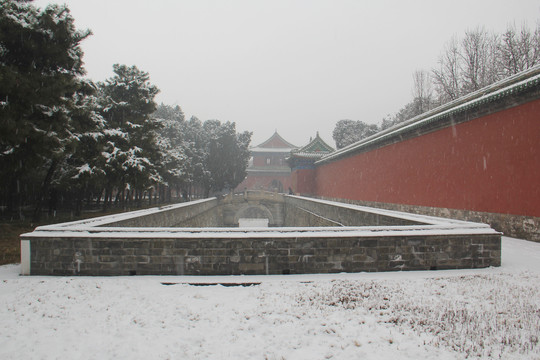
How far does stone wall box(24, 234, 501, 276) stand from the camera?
5.61 meters

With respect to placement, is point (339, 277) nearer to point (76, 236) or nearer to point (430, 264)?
point (430, 264)

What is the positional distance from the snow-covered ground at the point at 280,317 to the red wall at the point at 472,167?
4294mm

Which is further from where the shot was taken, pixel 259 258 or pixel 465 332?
pixel 259 258

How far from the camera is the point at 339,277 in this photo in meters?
5.36

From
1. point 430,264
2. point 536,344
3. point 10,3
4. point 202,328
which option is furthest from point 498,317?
point 10,3

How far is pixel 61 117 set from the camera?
11000mm

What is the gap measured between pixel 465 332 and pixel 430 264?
2524 millimetres

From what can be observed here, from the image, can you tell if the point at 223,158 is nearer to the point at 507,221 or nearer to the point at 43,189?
the point at 43,189

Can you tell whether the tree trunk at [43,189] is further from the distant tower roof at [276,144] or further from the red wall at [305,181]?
the distant tower roof at [276,144]

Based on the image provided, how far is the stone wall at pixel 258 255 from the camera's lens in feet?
18.4

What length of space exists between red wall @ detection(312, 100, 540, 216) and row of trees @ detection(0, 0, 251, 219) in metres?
11.9

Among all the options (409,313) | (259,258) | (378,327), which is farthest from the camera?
(259,258)

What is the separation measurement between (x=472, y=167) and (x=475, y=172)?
0.24 meters

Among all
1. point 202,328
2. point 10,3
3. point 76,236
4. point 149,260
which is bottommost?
point 202,328
